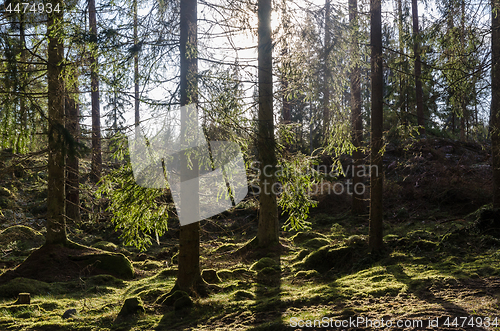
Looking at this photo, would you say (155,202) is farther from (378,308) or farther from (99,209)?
(99,209)

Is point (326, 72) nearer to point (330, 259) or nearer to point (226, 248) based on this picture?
point (330, 259)

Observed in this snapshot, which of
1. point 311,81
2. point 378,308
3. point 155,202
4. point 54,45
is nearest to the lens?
point 378,308

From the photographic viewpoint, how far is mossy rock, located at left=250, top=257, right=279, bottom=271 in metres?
8.49

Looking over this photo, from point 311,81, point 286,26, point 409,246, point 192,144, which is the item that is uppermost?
point 286,26

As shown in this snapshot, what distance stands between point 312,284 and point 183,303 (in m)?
2.80

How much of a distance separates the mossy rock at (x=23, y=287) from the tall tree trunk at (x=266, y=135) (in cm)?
546

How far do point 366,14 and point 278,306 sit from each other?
6.91 metres

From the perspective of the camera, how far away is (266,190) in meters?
9.53

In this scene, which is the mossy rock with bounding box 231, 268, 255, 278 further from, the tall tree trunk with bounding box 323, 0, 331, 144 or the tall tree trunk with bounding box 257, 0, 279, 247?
the tall tree trunk with bounding box 323, 0, 331, 144

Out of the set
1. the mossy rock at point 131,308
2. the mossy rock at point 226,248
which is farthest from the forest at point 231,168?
the mossy rock at point 226,248

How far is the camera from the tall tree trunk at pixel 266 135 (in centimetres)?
563

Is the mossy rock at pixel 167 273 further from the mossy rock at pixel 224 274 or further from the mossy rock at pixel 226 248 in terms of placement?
the mossy rock at pixel 226 248

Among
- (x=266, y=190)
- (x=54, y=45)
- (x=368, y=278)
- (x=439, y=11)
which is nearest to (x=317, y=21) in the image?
(x=439, y=11)

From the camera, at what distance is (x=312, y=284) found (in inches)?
277
